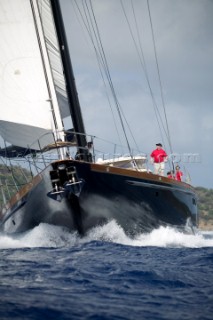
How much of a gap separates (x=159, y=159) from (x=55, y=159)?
4.33m

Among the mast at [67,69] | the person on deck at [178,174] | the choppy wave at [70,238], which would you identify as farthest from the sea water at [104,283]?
the person on deck at [178,174]

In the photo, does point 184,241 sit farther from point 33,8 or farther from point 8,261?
point 33,8

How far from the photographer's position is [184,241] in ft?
47.0

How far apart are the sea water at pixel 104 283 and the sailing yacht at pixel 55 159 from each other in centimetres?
104

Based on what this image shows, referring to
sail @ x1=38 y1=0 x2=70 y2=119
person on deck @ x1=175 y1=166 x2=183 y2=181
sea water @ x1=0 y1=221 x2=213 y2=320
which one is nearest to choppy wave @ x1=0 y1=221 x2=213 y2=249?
sea water @ x1=0 y1=221 x2=213 y2=320

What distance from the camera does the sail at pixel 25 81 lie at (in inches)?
559

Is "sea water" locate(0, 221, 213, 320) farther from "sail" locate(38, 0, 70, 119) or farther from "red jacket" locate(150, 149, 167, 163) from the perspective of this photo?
"sail" locate(38, 0, 70, 119)

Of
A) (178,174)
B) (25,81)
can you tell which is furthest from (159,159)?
(25,81)

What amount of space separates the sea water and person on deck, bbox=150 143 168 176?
4.38 meters

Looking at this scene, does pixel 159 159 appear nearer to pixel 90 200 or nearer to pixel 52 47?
pixel 90 200

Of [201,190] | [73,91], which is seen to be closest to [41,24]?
[73,91]

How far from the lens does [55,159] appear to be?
12.7m

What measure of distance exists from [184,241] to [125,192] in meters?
3.14

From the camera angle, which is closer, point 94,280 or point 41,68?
point 94,280
